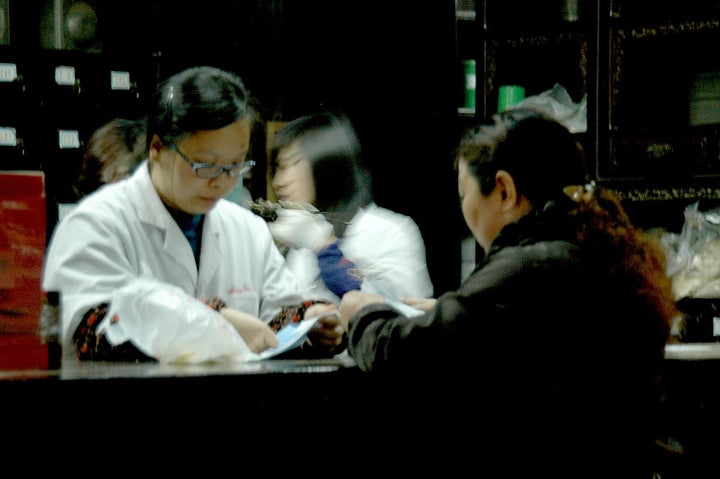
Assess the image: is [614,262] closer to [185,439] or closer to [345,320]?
[345,320]

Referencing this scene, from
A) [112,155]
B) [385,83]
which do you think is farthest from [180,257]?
[385,83]

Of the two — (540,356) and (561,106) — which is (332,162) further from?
(540,356)

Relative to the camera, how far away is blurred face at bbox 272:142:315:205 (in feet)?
8.52

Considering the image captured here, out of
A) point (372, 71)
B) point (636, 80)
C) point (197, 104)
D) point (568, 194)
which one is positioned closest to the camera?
point (568, 194)

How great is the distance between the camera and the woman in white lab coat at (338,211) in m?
2.50

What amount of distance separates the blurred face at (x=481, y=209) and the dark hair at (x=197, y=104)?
58 cm

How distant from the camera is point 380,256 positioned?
2535 mm

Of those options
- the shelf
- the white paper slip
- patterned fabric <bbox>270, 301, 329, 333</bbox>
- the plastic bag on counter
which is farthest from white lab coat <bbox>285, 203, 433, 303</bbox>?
the shelf

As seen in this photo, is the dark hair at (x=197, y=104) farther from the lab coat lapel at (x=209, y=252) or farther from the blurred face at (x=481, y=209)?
the blurred face at (x=481, y=209)

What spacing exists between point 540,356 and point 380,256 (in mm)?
1153

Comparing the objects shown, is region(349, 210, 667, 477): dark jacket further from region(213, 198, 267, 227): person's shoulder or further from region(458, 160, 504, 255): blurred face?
region(213, 198, 267, 227): person's shoulder

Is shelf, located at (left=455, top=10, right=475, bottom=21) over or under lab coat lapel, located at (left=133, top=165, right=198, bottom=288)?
over

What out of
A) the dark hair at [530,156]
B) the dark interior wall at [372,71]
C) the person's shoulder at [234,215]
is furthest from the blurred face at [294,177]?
the dark hair at [530,156]

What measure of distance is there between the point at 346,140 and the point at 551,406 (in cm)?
141
